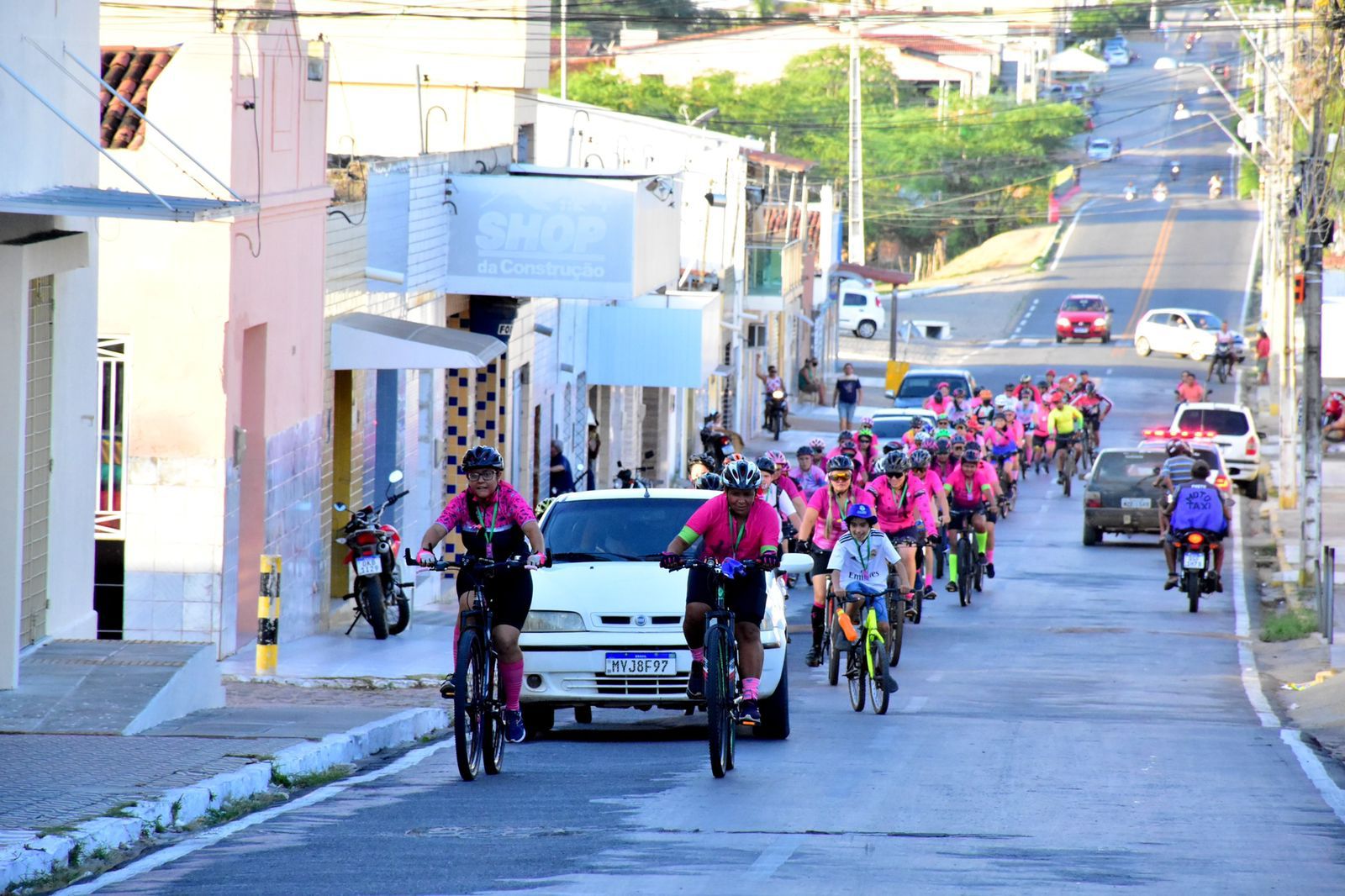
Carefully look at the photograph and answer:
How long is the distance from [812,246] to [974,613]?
43018 millimetres

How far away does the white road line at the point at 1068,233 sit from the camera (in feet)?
317

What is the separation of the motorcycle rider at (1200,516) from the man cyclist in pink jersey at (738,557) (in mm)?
14375

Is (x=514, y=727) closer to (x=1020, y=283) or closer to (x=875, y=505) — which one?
(x=875, y=505)

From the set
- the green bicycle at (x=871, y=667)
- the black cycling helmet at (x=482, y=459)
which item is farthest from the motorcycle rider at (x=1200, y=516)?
the black cycling helmet at (x=482, y=459)

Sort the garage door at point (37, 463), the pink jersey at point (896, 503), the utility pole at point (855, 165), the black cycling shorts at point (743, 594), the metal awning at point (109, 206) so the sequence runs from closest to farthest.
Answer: the metal awning at point (109, 206)
the black cycling shorts at point (743, 594)
the garage door at point (37, 463)
the pink jersey at point (896, 503)
the utility pole at point (855, 165)

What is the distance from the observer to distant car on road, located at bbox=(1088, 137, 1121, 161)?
129m

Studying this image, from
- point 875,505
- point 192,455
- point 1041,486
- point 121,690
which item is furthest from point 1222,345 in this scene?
point 121,690

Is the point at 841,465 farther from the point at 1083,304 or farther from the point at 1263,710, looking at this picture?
the point at 1083,304

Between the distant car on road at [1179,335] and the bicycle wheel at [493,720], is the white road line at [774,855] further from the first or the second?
the distant car on road at [1179,335]

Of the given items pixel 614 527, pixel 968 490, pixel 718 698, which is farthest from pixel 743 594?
pixel 968 490

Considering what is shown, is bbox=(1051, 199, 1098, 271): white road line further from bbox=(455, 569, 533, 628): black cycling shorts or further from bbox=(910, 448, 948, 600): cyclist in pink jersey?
bbox=(455, 569, 533, 628): black cycling shorts

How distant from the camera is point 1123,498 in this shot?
32.3 meters

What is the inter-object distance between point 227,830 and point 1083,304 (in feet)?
222

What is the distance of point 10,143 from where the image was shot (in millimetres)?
12289
